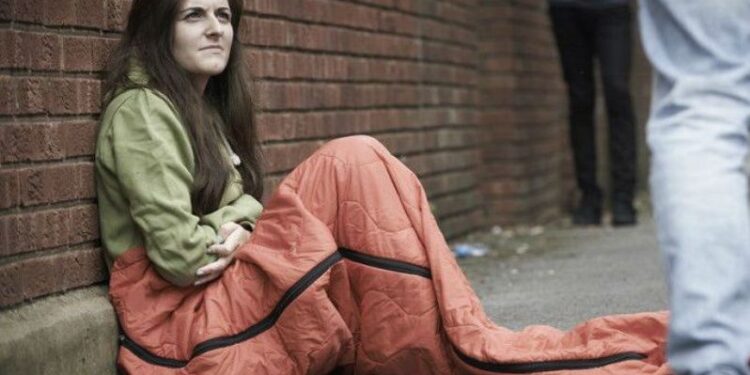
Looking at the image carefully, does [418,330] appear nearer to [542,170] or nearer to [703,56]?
[703,56]

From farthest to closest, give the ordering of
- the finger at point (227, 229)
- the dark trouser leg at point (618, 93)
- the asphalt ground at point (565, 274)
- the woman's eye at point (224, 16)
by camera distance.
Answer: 1. the dark trouser leg at point (618, 93)
2. the asphalt ground at point (565, 274)
3. the woman's eye at point (224, 16)
4. the finger at point (227, 229)

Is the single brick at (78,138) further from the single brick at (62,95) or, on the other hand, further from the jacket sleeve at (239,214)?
the jacket sleeve at (239,214)

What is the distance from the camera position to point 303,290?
3922 millimetres

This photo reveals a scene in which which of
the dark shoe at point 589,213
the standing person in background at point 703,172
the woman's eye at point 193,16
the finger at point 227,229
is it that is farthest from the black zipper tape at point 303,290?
the dark shoe at point 589,213

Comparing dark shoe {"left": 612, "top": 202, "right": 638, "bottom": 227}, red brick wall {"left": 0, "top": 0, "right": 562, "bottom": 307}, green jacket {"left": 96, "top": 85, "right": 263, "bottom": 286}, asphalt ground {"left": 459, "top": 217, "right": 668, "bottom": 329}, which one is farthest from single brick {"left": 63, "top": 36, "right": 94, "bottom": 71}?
dark shoe {"left": 612, "top": 202, "right": 638, "bottom": 227}

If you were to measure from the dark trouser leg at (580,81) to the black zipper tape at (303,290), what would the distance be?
415 centimetres

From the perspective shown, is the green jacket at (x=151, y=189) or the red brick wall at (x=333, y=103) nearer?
the red brick wall at (x=333, y=103)

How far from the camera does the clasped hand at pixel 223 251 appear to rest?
409 centimetres

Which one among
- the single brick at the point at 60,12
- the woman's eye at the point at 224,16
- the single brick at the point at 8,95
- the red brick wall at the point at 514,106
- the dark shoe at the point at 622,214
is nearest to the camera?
the single brick at the point at 8,95

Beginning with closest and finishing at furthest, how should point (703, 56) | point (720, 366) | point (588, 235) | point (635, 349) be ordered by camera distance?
1. point (720, 366)
2. point (703, 56)
3. point (635, 349)
4. point (588, 235)

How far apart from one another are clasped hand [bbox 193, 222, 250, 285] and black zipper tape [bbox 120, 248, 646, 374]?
0.20 metres

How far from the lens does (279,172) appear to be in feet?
18.4

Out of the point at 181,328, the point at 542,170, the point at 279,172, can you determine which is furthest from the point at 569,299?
the point at 542,170

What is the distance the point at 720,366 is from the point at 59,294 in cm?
187
